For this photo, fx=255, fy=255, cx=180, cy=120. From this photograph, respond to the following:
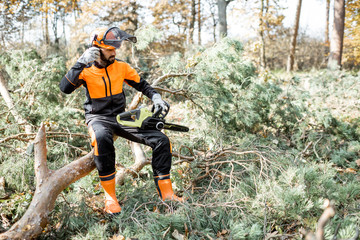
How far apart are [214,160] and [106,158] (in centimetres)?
143

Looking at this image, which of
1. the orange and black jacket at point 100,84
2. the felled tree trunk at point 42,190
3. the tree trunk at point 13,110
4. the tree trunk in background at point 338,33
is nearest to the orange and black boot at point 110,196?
the felled tree trunk at point 42,190

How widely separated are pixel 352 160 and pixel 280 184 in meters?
2.18

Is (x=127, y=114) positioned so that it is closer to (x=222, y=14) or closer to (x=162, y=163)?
(x=162, y=163)

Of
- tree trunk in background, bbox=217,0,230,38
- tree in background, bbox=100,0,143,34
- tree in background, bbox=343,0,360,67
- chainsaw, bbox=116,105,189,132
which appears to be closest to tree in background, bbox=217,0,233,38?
tree trunk in background, bbox=217,0,230,38

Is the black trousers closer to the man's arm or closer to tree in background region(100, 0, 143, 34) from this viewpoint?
the man's arm

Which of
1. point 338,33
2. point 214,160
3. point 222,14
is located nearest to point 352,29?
point 338,33

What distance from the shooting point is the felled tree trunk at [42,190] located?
194 centimetres

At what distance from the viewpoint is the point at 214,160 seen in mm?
3242

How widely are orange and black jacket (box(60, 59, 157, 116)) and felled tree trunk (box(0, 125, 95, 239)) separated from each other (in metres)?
0.49

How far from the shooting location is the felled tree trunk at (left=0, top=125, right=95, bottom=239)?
194 cm

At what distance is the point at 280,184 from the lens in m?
2.44

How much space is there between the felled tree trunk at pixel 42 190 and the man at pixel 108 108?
0.79 feet

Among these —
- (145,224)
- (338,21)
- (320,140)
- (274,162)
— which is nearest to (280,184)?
(274,162)

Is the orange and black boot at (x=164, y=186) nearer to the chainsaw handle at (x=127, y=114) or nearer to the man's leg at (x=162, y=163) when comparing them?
the man's leg at (x=162, y=163)
